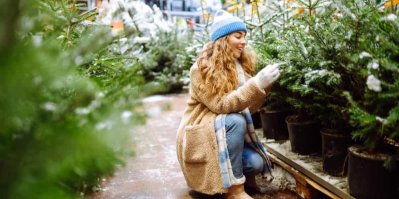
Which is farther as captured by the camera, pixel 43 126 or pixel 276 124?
pixel 276 124

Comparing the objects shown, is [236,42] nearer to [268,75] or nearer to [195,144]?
[268,75]

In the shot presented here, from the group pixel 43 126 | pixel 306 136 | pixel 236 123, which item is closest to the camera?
pixel 43 126

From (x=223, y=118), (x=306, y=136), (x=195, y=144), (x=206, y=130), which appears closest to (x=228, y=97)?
(x=223, y=118)

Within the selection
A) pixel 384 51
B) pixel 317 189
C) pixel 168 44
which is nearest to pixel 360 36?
pixel 384 51

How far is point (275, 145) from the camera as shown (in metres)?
3.09

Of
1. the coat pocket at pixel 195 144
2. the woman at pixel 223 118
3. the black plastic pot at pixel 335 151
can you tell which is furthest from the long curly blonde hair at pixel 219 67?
the black plastic pot at pixel 335 151

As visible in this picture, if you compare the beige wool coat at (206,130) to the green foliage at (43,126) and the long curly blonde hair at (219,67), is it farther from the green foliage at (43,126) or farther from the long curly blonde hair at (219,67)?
the green foliage at (43,126)

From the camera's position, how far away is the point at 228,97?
94.3 inches

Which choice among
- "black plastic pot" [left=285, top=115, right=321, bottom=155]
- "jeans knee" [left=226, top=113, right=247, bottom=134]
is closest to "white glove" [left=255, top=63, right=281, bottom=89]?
"jeans knee" [left=226, top=113, right=247, bottom=134]

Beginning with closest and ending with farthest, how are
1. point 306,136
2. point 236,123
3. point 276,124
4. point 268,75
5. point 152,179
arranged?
point 268,75 < point 236,123 < point 306,136 < point 152,179 < point 276,124

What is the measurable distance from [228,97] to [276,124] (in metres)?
0.93

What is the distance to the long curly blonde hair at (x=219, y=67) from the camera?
2.43m

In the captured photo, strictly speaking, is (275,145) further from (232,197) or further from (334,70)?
(334,70)

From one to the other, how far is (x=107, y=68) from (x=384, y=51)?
1372 millimetres
